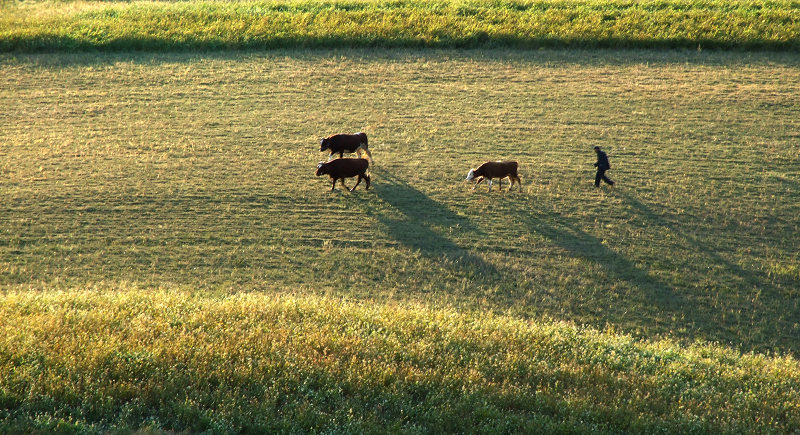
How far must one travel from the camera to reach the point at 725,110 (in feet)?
89.1

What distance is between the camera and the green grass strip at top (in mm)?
32750

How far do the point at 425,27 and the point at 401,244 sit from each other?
735 inches

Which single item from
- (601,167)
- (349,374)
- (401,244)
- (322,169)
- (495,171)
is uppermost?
(601,167)

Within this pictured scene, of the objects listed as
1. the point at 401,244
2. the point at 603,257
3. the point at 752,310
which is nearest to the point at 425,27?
the point at 401,244

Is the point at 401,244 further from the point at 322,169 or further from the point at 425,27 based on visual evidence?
the point at 425,27

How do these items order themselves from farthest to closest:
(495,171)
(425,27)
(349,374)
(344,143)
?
(425,27) < (344,143) < (495,171) < (349,374)

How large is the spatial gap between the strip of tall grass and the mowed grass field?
56 mm

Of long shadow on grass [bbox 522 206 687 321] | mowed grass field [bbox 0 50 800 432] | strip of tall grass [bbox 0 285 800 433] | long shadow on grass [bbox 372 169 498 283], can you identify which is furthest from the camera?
long shadow on grass [bbox 372 169 498 283]

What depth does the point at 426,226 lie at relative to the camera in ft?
62.3

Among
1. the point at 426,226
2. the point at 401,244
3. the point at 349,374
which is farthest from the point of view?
the point at 426,226

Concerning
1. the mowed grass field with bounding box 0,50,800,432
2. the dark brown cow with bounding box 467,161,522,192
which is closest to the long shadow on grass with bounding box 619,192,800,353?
the mowed grass field with bounding box 0,50,800,432

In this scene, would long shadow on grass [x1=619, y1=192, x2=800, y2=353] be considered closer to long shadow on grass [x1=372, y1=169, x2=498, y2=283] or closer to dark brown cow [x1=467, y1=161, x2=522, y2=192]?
long shadow on grass [x1=372, y1=169, x2=498, y2=283]

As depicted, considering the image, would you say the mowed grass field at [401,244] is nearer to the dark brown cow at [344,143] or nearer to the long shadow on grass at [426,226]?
the long shadow on grass at [426,226]

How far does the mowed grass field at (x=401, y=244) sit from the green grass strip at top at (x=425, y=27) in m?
1.08
